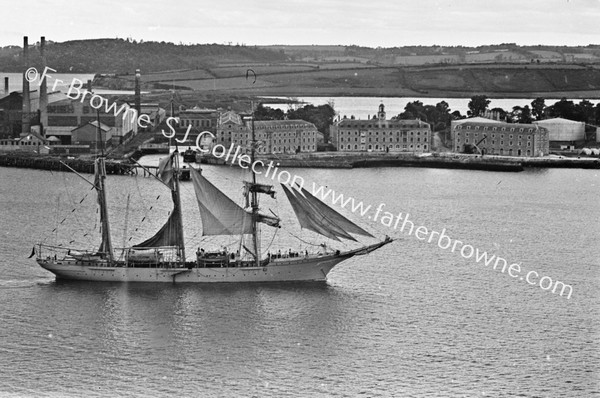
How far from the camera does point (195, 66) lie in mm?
116562

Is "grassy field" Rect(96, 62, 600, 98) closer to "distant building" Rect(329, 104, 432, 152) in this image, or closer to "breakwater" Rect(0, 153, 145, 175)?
"distant building" Rect(329, 104, 432, 152)

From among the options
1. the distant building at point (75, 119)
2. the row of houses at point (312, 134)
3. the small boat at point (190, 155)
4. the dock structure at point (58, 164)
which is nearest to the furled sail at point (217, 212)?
the dock structure at point (58, 164)

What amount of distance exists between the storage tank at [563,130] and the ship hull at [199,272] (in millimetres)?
31936

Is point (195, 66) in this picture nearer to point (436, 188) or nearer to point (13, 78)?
point (13, 78)

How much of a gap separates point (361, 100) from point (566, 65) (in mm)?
22573

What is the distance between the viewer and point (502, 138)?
1882 inches

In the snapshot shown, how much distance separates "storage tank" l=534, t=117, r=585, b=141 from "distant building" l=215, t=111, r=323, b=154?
1038cm

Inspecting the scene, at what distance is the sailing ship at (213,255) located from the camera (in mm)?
21688

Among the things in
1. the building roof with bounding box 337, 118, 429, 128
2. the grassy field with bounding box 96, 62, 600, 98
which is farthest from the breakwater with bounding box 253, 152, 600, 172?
the grassy field with bounding box 96, 62, 600, 98

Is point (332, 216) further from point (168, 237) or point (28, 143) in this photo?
point (28, 143)

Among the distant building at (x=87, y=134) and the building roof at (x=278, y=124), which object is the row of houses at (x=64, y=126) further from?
the building roof at (x=278, y=124)

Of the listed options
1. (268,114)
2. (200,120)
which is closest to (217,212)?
(200,120)

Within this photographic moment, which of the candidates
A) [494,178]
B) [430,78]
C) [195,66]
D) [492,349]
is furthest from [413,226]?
[195,66]

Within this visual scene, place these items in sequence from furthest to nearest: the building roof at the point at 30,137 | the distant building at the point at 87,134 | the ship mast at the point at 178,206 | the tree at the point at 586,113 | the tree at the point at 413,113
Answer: the tree at the point at 586,113 → the tree at the point at 413,113 → the distant building at the point at 87,134 → the building roof at the point at 30,137 → the ship mast at the point at 178,206
